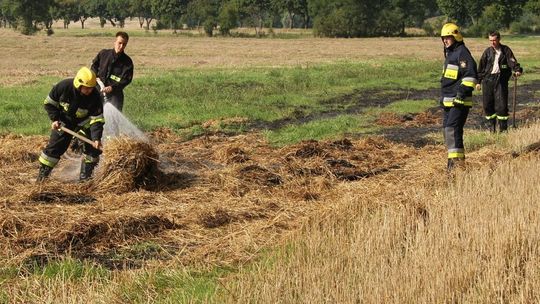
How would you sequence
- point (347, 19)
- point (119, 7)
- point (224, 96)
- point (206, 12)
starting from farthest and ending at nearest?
point (119, 7) → point (206, 12) → point (347, 19) → point (224, 96)

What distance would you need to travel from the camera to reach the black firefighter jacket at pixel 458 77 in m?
8.18

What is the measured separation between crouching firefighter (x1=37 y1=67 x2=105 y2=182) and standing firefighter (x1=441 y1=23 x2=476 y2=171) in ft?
15.1

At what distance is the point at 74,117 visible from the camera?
8141 millimetres

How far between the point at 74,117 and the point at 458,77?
5.10 m

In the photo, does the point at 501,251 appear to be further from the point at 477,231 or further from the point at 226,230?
the point at 226,230

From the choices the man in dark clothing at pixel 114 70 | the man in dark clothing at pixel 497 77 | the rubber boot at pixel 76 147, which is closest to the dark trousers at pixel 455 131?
the man in dark clothing at pixel 497 77

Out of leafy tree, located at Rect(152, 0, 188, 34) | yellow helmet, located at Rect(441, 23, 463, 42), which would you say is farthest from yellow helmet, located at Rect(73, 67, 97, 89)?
leafy tree, located at Rect(152, 0, 188, 34)

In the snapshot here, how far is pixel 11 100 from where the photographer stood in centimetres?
1580

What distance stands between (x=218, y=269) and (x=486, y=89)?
867 cm

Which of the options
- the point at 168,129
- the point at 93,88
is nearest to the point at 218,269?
the point at 93,88

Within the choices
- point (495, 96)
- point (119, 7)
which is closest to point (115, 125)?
point (495, 96)

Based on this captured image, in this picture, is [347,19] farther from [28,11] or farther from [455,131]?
[455,131]

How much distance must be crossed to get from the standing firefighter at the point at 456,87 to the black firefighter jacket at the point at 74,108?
4600 millimetres

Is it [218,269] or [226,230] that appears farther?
[226,230]
